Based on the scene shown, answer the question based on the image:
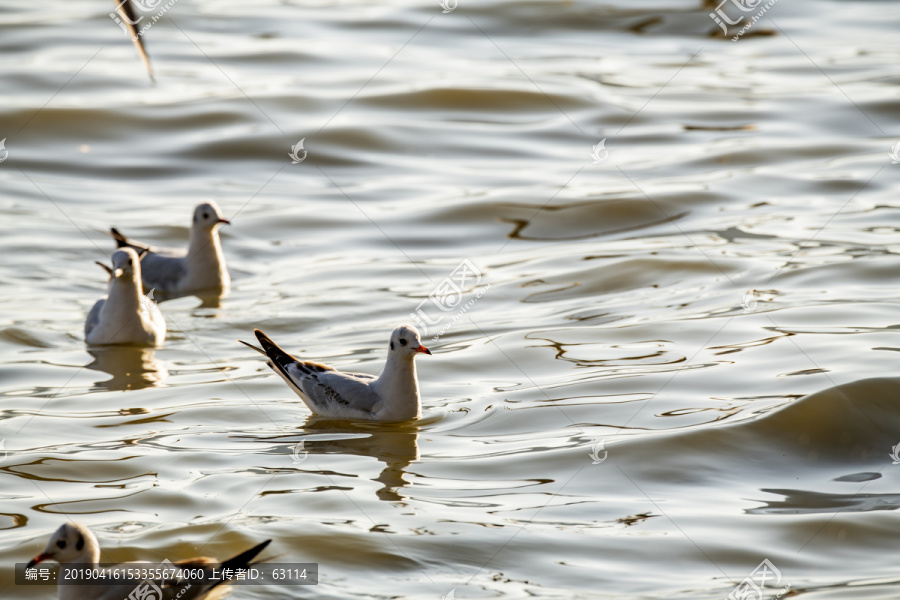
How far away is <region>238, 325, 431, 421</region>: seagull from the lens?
7777 millimetres

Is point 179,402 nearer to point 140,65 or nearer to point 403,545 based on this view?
point 403,545

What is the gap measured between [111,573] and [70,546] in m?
0.21

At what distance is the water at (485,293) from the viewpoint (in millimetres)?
6289

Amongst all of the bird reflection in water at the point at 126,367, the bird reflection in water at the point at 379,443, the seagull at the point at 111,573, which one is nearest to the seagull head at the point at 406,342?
the bird reflection in water at the point at 379,443

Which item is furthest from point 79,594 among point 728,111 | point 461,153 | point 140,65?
point 140,65

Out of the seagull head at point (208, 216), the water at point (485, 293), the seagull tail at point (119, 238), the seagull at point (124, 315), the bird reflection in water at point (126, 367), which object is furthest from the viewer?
the seagull head at point (208, 216)

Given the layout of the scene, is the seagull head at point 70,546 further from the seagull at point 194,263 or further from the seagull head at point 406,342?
the seagull at point 194,263

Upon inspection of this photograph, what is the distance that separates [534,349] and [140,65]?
13.0 meters

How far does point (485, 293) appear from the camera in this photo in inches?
433

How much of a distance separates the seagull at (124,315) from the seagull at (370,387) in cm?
228

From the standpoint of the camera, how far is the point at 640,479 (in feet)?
22.9

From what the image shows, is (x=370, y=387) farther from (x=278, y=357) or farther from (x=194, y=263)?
(x=194, y=263)

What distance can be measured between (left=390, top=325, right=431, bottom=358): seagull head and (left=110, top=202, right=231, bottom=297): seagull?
432 cm
